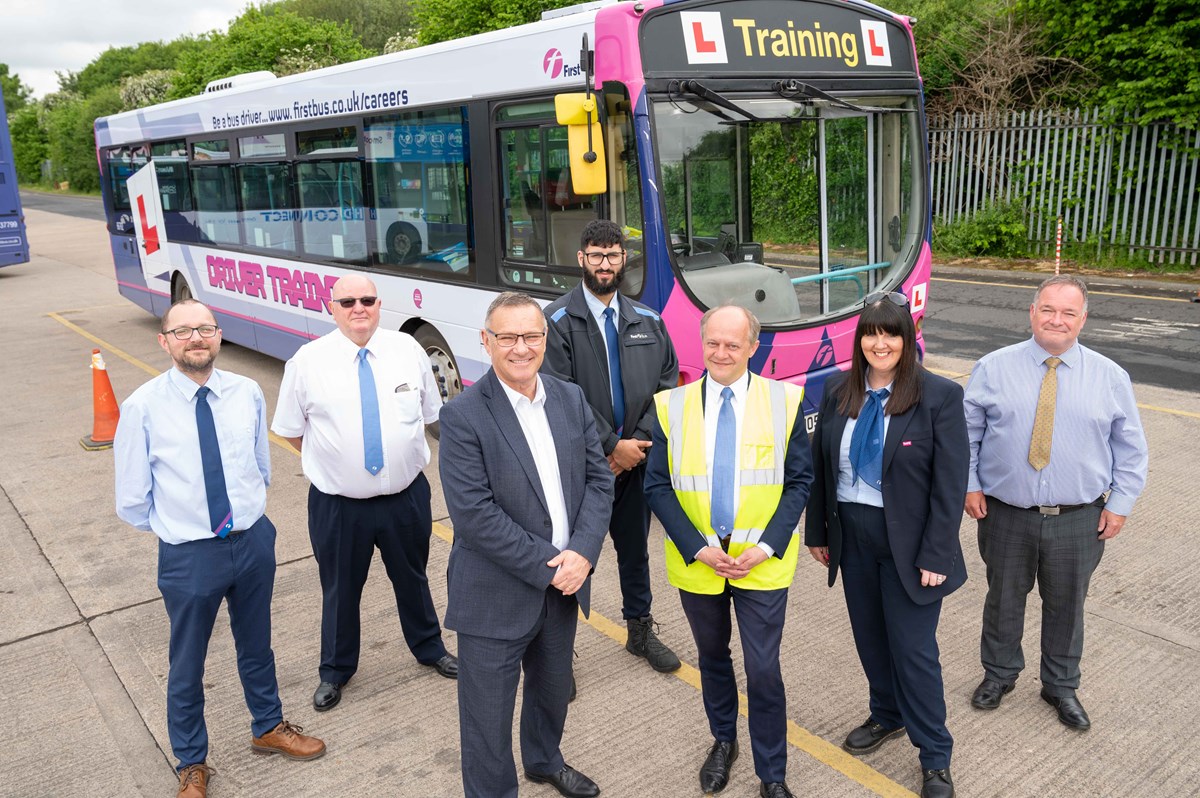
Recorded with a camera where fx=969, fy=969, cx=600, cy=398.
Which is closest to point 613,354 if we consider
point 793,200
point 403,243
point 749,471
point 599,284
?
point 599,284

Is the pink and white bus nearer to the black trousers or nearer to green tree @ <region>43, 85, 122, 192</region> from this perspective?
the black trousers

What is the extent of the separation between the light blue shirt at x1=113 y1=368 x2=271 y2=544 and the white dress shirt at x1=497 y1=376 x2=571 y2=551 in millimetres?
1187

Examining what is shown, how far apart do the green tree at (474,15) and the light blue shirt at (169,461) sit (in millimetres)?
18817

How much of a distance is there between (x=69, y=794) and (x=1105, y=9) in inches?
701

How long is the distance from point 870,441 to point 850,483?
0.19 metres

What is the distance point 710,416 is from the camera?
11.1 feet

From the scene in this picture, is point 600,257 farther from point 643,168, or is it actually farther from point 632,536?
point 643,168

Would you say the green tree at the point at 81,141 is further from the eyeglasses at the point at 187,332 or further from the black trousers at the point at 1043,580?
the black trousers at the point at 1043,580

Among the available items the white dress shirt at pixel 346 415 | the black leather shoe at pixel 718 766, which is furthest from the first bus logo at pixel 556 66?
the black leather shoe at pixel 718 766

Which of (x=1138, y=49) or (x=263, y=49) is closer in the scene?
(x=1138, y=49)

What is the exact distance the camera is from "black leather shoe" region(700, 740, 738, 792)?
11.7 feet

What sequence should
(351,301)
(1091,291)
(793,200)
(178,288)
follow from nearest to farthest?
(351,301)
(793,200)
(178,288)
(1091,291)

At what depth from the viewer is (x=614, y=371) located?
14.5 ft

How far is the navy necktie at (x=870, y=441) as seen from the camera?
3414mm
